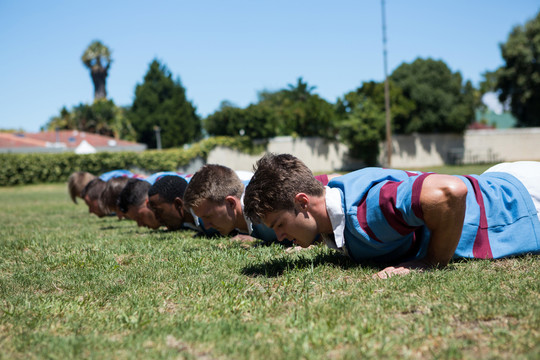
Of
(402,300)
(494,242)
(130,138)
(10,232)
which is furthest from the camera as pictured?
(130,138)

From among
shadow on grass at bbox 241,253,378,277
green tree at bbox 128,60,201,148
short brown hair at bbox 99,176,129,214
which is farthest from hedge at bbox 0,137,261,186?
shadow on grass at bbox 241,253,378,277

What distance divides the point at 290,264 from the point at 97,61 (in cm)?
8904

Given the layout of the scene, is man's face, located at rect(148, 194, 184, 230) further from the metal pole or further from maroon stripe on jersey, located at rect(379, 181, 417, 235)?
the metal pole

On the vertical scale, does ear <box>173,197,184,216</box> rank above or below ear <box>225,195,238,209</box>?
below

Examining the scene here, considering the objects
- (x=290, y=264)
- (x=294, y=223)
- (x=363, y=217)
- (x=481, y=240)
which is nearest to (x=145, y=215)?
(x=290, y=264)

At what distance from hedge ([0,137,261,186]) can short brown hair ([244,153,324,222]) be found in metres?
35.0

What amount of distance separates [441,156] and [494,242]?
43.2m

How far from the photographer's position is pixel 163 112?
67.1 meters

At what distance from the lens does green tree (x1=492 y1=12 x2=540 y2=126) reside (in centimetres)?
4301

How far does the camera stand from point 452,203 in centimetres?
317

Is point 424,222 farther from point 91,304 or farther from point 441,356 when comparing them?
point 91,304

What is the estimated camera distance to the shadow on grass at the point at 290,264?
13.3 feet

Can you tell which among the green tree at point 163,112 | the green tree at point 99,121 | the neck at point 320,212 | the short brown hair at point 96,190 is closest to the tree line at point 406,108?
the green tree at point 163,112

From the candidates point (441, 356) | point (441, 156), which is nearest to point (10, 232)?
point (441, 356)
